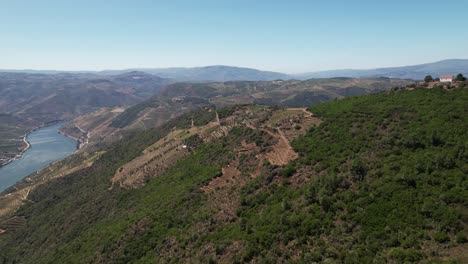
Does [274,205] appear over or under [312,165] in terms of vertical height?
under

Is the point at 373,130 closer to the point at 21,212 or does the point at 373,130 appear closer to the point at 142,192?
the point at 142,192

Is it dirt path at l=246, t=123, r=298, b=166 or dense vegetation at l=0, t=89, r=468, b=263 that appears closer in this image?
dense vegetation at l=0, t=89, r=468, b=263

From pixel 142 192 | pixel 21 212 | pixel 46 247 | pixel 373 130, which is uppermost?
pixel 373 130

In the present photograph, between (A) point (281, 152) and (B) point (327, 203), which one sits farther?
(A) point (281, 152)

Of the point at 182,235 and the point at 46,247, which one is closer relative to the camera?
the point at 182,235

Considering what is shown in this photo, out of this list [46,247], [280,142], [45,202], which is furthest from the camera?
[45,202]

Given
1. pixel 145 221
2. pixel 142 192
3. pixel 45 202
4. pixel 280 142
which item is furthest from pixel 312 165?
pixel 45 202

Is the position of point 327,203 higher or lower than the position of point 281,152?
lower

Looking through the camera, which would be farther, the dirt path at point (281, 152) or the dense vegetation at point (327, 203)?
the dirt path at point (281, 152)
